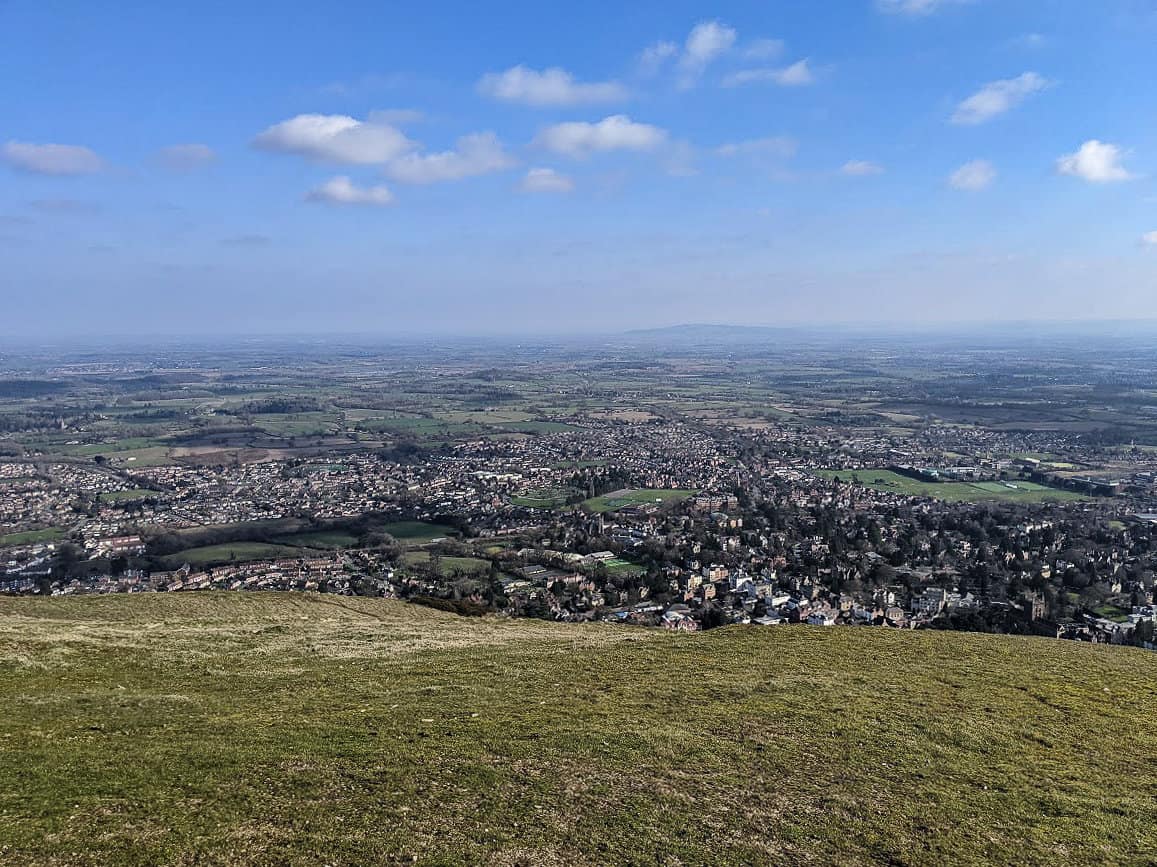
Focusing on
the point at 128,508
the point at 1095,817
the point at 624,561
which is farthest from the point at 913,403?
the point at 1095,817

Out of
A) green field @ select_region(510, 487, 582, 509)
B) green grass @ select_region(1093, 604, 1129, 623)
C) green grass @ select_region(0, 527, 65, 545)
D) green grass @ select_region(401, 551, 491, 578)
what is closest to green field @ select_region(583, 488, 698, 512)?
green field @ select_region(510, 487, 582, 509)

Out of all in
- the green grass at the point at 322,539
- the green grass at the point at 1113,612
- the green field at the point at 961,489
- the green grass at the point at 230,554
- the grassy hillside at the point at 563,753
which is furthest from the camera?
the green field at the point at 961,489

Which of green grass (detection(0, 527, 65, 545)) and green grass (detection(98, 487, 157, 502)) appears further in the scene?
green grass (detection(98, 487, 157, 502))

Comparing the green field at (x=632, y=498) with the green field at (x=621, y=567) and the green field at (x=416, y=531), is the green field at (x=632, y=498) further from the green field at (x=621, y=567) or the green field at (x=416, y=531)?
the green field at (x=621, y=567)

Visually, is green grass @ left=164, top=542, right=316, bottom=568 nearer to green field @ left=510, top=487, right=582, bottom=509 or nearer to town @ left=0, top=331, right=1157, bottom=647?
town @ left=0, top=331, right=1157, bottom=647

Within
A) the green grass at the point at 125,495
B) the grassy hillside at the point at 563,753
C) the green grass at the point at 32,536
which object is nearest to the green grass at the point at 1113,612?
the grassy hillside at the point at 563,753

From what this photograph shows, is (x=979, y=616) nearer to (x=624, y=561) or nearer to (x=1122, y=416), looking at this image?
(x=624, y=561)

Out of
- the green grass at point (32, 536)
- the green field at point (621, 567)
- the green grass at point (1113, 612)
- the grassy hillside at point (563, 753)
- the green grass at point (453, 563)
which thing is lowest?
the green field at point (621, 567)
